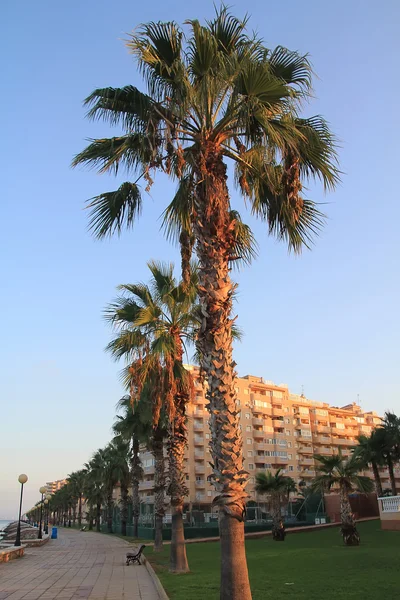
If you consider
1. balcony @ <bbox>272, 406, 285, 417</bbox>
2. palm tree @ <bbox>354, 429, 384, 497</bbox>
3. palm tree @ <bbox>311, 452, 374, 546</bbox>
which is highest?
balcony @ <bbox>272, 406, 285, 417</bbox>

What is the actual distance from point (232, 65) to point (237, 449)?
6.30 m

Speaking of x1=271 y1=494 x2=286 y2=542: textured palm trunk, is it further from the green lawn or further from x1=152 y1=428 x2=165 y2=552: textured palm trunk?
the green lawn

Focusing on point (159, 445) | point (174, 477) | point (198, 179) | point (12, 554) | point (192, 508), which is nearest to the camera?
point (198, 179)

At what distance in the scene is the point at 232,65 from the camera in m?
8.53

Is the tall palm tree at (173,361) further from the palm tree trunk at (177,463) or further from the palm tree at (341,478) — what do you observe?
the palm tree at (341,478)

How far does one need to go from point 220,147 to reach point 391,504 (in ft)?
80.6

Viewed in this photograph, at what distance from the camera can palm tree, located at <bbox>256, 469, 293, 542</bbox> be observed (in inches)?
1206

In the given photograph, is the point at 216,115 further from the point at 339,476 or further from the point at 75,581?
the point at 339,476

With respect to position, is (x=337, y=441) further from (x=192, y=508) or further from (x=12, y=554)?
(x=12, y=554)

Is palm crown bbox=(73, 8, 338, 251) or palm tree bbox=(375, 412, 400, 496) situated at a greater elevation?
palm crown bbox=(73, 8, 338, 251)

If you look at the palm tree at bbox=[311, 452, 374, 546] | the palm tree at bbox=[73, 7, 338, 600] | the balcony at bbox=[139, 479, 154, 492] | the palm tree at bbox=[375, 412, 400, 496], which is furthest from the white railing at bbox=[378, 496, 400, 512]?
the balcony at bbox=[139, 479, 154, 492]

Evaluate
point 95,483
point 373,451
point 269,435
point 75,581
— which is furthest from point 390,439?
point 269,435

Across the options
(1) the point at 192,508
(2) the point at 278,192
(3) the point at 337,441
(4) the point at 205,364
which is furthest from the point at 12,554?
(3) the point at 337,441

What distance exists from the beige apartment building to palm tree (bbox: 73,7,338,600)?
213ft
